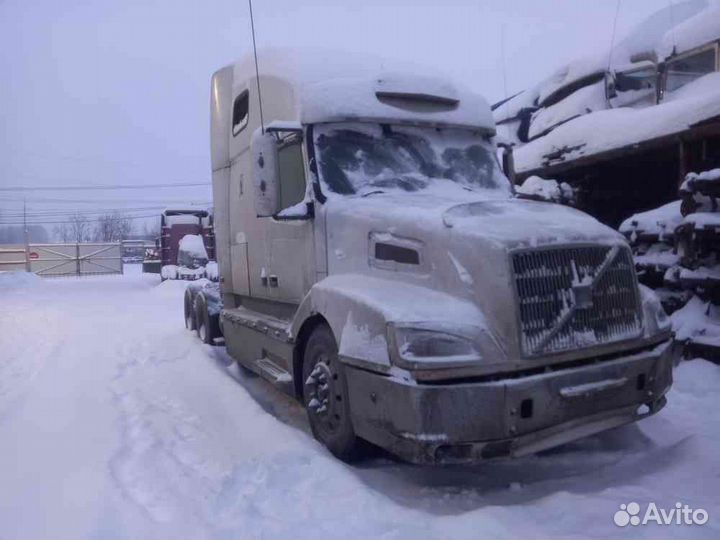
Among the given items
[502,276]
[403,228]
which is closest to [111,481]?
[403,228]

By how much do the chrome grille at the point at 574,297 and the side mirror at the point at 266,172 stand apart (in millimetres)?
2121

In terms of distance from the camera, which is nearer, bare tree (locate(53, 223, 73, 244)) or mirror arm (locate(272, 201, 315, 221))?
mirror arm (locate(272, 201, 315, 221))

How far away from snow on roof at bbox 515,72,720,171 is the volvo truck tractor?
253 cm

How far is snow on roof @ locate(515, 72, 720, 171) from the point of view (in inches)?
253

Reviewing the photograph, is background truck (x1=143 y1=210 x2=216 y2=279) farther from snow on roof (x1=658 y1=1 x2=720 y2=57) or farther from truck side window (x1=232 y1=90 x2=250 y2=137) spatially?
snow on roof (x1=658 y1=1 x2=720 y2=57)

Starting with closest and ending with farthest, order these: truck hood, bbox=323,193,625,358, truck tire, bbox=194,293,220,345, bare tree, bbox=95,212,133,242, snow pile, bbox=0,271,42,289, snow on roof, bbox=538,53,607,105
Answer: truck hood, bbox=323,193,625,358 < truck tire, bbox=194,293,220,345 < snow on roof, bbox=538,53,607,105 < snow pile, bbox=0,271,42,289 < bare tree, bbox=95,212,133,242

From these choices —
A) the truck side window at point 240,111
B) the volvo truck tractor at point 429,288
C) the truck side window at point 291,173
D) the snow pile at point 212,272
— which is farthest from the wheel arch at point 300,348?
the snow pile at point 212,272

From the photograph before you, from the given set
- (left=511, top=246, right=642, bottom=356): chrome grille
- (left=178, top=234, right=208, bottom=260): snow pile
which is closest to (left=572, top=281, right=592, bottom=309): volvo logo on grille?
(left=511, top=246, right=642, bottom=356): chrome grille

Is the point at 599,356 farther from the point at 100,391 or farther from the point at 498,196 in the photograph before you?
the point at 100,391

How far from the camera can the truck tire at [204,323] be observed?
343 inches

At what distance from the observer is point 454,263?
3.65 metres

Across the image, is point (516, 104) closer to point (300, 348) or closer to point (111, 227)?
point (300, 348)

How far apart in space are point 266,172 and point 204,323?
4834 millimetres

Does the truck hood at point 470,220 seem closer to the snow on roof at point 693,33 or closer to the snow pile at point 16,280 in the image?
the snow on roof at point 693,33
